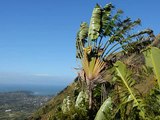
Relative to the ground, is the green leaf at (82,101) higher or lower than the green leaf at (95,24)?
lower

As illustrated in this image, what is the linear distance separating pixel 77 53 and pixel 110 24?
6.24 ft

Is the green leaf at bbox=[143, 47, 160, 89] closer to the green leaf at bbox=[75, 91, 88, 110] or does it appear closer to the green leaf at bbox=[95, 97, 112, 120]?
the green leaf at bbox=[95, 97, 112, 120]

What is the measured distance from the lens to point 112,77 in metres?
14.3

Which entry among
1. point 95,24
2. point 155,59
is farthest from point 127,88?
point 95,24

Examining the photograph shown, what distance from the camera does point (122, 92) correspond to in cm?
1205

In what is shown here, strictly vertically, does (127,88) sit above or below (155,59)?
below

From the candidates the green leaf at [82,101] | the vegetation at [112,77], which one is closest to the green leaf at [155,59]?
the vegetation at [112,77]

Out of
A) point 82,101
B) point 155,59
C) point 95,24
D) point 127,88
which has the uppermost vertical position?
point 95,24

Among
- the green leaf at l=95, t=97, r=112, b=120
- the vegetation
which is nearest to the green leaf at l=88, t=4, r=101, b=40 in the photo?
the vegetation

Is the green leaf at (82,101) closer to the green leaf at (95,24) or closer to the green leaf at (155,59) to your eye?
the green leaf at (95,24)

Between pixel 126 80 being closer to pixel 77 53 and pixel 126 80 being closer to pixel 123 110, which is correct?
pixel 123 110

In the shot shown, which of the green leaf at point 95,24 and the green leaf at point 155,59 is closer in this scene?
the green leaf at point 155,59

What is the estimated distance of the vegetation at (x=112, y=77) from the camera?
462 inches

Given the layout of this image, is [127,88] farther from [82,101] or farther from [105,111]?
[82,101]
